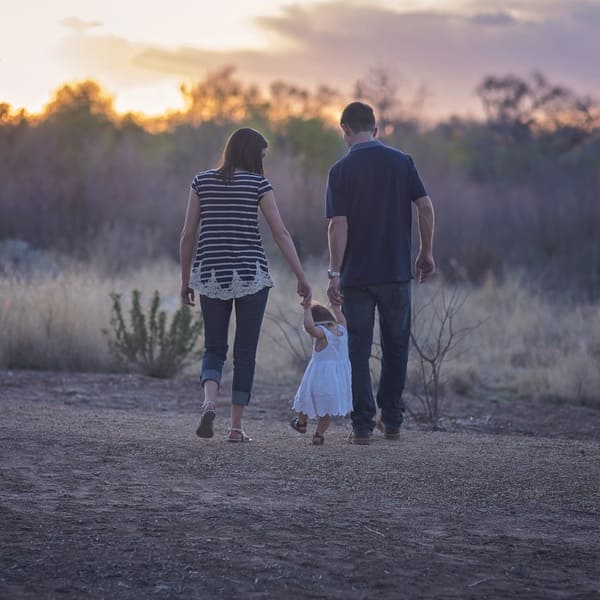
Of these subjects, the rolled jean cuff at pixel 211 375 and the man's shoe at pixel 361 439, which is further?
the man's shoe at pixel 361 439

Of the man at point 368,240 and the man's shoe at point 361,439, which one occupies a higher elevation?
the man at point 368,240

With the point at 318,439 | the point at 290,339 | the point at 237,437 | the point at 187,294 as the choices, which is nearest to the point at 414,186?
the point at 187,294

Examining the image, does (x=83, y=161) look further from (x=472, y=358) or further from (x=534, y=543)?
(x=534, y=543)

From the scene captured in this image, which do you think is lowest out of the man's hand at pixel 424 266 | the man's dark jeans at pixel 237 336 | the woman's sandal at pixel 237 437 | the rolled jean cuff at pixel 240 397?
the woman's sandal at pixel 237 437

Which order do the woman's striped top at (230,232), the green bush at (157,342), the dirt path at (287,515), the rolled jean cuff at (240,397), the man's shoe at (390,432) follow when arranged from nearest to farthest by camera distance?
the dirt path at (287,515) < the woman's striped top at (230,232) < the rolled jean cuff at (240,397) < the man's shoe at (390,432) < the green bush at (157,342)

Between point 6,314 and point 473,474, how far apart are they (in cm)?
686

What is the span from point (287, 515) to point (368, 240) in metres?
2.19

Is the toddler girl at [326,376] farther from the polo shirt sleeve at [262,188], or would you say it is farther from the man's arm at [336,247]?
the polo shirt sleeve at [262,188]

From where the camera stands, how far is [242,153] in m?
6.38

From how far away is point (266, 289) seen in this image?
21.4 feet

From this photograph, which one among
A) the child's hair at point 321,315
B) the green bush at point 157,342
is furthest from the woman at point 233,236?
the green bush at point 157,342

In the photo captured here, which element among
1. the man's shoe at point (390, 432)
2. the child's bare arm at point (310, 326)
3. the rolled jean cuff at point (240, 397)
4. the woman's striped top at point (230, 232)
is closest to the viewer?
the woman's striped top at point (230, 232)

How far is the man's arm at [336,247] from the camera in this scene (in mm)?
6648

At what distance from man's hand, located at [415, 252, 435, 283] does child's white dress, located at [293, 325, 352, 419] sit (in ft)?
1.95
